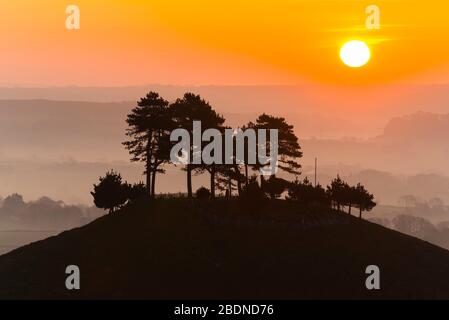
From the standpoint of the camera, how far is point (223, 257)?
245 ft

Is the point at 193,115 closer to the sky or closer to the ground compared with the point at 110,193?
closer to the sky

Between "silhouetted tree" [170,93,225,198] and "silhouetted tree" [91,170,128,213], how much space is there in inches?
352

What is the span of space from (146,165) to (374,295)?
1389 inches

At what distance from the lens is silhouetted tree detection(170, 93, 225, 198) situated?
8969cm

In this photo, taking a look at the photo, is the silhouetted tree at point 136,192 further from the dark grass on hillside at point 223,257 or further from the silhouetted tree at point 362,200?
the silhouetted tree at point 362,200

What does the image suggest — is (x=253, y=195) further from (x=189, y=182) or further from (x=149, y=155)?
(x=149, y=155)

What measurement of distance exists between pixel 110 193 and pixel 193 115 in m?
15.0

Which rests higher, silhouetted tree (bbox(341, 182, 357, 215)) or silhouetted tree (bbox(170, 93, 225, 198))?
silhouetted tree (bbox(170, 93, 225, 198))

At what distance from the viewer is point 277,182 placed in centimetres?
9231

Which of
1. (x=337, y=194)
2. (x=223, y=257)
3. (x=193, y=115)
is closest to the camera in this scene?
(x=223, y=257)

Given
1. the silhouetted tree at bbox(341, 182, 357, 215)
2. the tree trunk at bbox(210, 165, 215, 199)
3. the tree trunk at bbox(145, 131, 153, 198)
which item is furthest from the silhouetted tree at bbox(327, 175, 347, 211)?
the tree trunk at bbox(145, 131, 153, 198)

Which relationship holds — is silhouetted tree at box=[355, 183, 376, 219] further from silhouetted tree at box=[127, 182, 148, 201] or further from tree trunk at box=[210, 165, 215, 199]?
silhouetted tree at box=[127, 182, 148, 201]

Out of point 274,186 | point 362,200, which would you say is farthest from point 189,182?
point 362,200

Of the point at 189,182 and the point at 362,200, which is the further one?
the point at 362,200
